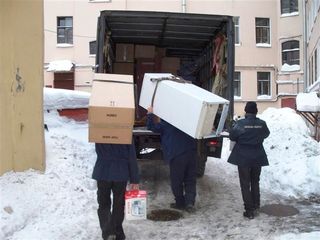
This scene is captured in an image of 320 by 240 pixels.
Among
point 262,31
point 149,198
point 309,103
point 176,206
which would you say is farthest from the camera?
point 262,31

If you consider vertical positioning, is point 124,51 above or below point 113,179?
above

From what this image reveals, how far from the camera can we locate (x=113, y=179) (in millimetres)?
5477

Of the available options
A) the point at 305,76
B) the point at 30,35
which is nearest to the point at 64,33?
the point at 305,76

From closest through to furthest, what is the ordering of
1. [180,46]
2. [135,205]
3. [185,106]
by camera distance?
[135,205]
[185,106]
[180,46]

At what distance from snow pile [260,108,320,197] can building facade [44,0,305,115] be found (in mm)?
16849

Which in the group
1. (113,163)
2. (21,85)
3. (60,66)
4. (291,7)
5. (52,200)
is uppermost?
(291,7)

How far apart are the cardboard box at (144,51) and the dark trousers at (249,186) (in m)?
4.59

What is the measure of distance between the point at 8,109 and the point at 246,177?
11.0 feet

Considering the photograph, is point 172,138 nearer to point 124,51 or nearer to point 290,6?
point 124,51

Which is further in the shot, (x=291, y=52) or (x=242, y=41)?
(x=242, y=41)

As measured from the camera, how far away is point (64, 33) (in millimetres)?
30328

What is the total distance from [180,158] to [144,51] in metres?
4.13

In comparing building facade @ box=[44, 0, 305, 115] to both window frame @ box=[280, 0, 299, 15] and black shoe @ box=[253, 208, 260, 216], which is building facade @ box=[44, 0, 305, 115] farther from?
black shoe @ box=[253, 208, 260, 216]

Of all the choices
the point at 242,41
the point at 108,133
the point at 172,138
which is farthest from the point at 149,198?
the point at 242,41
